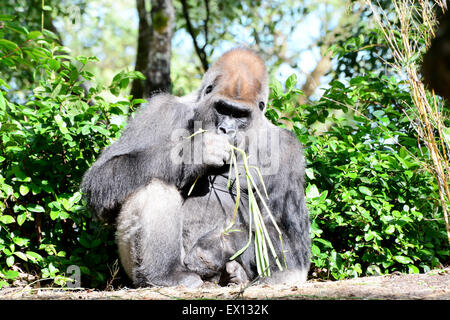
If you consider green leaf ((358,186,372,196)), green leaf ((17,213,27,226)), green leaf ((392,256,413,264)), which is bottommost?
green leaf ((392,256,413,264))

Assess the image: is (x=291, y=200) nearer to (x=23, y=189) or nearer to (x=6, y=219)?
(x=23, y=189)

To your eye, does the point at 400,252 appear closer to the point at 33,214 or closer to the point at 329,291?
the point at 329,291

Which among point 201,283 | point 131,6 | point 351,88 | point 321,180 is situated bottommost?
point 201,283

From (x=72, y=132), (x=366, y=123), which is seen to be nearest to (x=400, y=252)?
(x=366, y=123)

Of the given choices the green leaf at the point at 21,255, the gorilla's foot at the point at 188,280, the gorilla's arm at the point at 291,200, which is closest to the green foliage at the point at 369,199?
the gorilla's arm at the point at 291,200

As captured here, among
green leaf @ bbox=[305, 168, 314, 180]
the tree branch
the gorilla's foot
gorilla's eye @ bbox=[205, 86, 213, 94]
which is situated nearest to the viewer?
the gorilla's foot

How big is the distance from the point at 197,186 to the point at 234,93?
81cm

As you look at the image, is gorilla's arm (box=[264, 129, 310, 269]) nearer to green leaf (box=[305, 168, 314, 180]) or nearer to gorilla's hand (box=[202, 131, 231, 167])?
green leaf (box=[305, 168, 314, 180])

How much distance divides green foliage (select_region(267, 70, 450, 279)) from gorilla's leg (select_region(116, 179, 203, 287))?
4.01 feet

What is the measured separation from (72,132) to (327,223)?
7.64 feet

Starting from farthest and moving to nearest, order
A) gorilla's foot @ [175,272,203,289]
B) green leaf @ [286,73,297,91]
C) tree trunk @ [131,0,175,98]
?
tree trunk @ [131,0,175,98], green leaf @ [286,73,297,91], gorilla's foot @ [175,272,203,289]

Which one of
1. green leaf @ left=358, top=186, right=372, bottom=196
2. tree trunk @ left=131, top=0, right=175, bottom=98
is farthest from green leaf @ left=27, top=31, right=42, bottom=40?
tree trunk @ left=131, top=0, right=175, bottom=98

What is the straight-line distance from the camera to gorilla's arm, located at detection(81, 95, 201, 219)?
4086 millimetres

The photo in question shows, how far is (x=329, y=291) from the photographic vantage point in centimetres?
325
